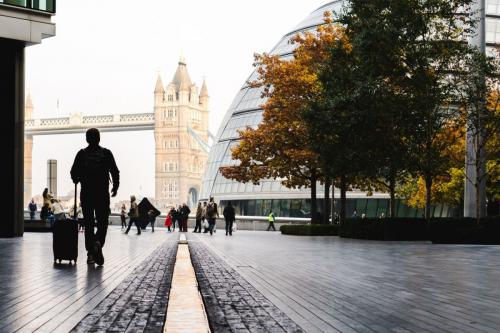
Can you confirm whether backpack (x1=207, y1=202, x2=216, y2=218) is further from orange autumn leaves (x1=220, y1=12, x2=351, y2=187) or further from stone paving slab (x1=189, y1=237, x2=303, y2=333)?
stone paving slab (x1=189, y1=237, x2=303, y2=333)

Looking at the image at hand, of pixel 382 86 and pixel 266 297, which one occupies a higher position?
pixel 382 86

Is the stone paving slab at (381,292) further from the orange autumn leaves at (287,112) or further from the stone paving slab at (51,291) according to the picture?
the orange autumn leaves at (287,112)

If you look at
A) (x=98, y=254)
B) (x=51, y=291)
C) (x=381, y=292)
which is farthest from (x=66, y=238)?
(x=381, y=292)

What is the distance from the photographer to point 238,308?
7.52 metres

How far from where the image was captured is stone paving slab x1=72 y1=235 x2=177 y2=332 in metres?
6.11

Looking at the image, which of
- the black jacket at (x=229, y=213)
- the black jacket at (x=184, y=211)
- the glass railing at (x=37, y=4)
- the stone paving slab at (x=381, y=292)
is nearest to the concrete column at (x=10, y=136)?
the glass railing at (x=37, y=4)

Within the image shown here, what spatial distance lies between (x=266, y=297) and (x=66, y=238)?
5.67 meters

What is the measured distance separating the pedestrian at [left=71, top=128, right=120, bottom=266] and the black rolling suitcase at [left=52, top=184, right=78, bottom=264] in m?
0.35

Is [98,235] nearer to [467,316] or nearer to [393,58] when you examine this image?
[467,316]

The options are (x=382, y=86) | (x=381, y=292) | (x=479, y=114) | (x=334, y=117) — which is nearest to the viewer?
(x=381, y=292)

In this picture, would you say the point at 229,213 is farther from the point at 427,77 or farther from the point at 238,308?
the point at 238,308

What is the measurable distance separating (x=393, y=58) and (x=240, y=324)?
84.0ft

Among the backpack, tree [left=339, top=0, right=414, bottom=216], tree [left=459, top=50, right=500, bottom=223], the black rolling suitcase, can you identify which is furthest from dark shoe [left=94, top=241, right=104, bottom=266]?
the backpack

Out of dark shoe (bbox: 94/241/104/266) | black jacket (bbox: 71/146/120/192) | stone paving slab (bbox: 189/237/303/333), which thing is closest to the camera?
stone paving slab (bbox: 189/237/303/333)
